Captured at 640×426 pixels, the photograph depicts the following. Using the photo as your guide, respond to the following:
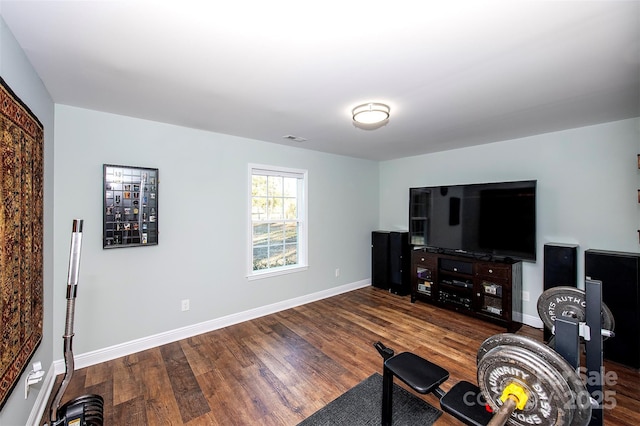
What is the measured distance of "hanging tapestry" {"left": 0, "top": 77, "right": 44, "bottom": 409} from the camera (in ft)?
4.26

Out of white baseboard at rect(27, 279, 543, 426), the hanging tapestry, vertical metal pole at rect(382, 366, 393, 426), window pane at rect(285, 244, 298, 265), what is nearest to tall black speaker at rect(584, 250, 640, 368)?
white baseboard at rect(27, 279, 543, 426)

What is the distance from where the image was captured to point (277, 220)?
3938mm

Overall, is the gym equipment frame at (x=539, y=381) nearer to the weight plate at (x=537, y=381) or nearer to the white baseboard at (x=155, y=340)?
the weight plate at (x=537, y=381)

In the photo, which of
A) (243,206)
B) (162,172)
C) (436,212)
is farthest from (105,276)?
(436,212)

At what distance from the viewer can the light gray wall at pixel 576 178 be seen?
110 inches

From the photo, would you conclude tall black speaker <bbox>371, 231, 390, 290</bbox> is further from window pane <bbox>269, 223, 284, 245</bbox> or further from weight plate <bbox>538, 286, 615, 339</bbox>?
weight plate <bbox>538, 286, 615, 339</bbox>

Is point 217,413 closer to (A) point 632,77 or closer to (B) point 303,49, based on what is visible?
(B) point 303,49

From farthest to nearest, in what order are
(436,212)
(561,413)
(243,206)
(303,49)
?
(436,212) → (243,206) → (303,49) → (561,413)

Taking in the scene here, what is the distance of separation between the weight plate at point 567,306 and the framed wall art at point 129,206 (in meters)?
3.37

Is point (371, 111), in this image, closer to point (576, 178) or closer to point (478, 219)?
point (478, 219)

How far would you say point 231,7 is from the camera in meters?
1.24

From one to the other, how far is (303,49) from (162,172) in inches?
85.1

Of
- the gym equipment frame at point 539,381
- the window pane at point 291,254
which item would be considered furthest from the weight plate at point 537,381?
the window pane at point 291,254

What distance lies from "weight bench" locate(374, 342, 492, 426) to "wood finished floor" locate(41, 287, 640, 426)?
19.6 inches
